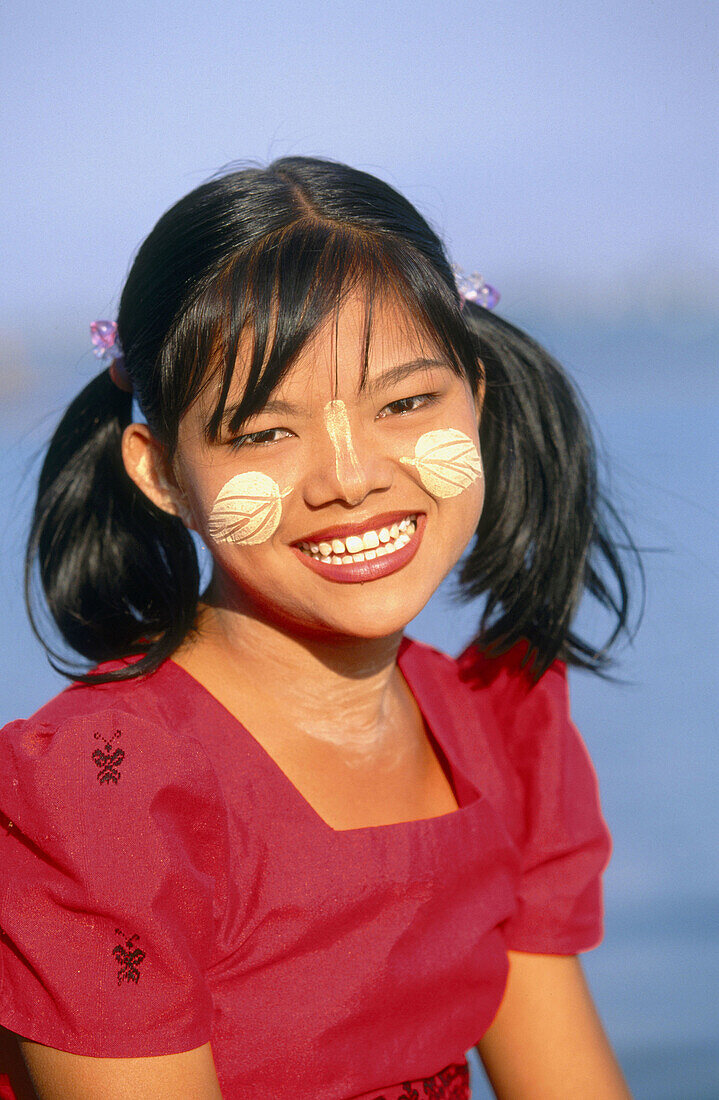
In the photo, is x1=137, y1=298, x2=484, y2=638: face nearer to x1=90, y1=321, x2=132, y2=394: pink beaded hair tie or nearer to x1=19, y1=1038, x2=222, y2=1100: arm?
x1=90, y1=321, x2=132, y2=394: pink beaded hair tie

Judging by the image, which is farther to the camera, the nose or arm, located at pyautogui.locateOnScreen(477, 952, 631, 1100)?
arm, located at pyautogui.locateOnScreen(477, 952, 631, 1100)

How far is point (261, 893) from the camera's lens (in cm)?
108

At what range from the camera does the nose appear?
1.08m

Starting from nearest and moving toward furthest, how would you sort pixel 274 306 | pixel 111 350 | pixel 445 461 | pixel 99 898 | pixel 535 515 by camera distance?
pixel 99 898 → pixel 274 306 → pixel 445 461 → pixel 111 350 → pixel 535 515

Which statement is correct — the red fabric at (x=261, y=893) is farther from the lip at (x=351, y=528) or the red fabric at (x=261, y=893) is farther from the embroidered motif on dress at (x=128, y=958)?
the lip at (x=351, y=528)

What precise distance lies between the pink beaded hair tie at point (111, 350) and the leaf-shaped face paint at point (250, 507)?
8.4 inches

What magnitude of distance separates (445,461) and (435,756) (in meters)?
0.36

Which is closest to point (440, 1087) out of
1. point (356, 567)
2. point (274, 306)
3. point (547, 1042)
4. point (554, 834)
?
point (547, 1042)

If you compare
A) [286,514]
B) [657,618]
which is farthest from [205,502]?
[657,618]

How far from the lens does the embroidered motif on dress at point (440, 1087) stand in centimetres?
118

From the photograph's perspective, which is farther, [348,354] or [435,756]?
[435,756]

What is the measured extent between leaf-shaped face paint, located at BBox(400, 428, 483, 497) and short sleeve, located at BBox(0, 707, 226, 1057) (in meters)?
0.35

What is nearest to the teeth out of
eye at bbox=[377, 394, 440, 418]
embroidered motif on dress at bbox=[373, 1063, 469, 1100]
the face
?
the face

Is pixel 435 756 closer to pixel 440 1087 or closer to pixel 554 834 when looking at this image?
pixel 554 834
